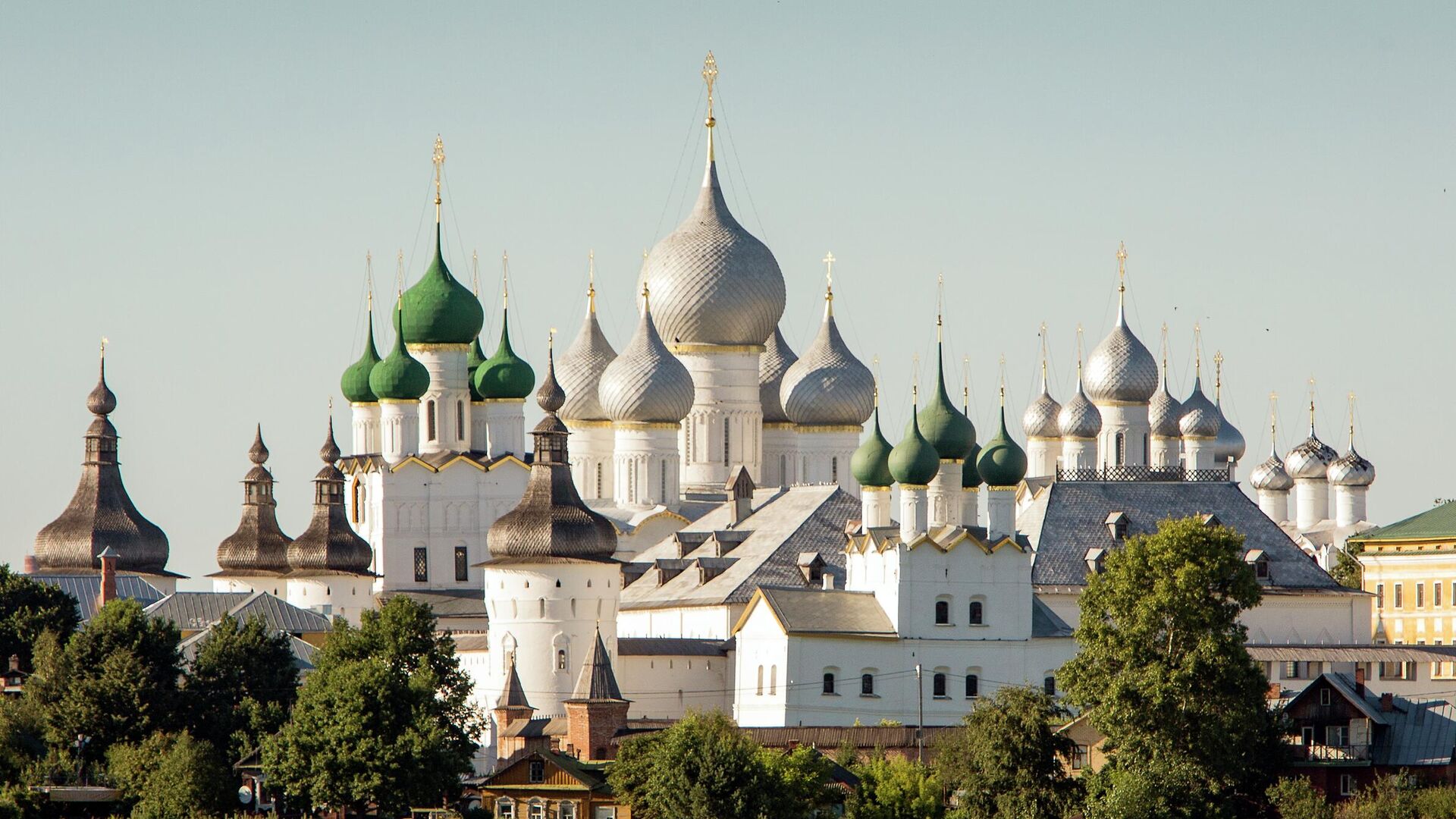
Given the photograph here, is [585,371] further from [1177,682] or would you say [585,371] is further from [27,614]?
[1177,682]

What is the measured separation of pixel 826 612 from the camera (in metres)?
64.1

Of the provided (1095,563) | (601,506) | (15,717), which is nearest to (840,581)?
(1095,563)

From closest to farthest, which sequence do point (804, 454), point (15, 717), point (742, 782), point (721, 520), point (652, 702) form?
point (742, 782)
point (15, 717)
point (652, 702)
point (721, 520)
point (804, 454)

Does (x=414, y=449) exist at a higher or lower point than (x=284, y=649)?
higher

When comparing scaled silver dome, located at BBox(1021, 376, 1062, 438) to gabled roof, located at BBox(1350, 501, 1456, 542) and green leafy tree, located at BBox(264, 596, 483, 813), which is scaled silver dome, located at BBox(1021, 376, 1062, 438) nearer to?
gabled roof, located at BBox(1350, 501, 1456, 542)

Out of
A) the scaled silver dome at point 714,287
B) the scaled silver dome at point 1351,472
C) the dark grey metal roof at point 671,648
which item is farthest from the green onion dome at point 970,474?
the scaled silver dome at point 1351,472

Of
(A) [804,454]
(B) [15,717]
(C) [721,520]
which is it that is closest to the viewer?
(B) [15,717]

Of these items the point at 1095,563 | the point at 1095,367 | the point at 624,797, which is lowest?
the point at 624,797

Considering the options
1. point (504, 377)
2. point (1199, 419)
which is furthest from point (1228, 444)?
point (504, 377)

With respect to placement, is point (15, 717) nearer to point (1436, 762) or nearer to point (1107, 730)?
point (1107, 730)

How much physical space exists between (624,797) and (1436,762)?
43.6ft

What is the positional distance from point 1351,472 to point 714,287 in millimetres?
30246

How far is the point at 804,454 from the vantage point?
82.2 metres

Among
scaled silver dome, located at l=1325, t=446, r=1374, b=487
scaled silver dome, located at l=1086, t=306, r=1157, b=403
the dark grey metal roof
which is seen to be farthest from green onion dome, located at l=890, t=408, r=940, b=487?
scaled silver dome, located at l=1325, t=446, r=1374, b=487
